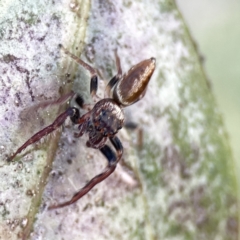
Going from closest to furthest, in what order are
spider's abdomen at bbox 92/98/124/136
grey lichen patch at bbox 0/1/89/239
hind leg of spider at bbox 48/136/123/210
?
grey lichen patch at bbox 0/1/89/239 < hind leg of spider at bbox 48/136/123/210 < spider's abdomen at bbox 92/98/124/136

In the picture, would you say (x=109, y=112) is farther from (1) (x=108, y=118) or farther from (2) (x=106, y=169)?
(2) (x=106, y=169)

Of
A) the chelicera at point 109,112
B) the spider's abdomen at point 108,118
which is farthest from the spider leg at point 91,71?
the spider's abdomen at point 108,118

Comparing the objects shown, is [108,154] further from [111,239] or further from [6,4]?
[6,4]

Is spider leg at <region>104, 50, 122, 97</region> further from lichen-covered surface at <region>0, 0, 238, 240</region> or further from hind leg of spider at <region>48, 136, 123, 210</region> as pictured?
hind leg of spider at <region>48, 136, 123, 210</region>

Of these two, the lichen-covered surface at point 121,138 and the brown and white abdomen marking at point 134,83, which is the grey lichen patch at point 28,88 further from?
the brown and white abdomen marking at point 134,83

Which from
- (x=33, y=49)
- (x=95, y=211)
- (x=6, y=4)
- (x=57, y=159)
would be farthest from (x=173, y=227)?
(x=6, y=4)

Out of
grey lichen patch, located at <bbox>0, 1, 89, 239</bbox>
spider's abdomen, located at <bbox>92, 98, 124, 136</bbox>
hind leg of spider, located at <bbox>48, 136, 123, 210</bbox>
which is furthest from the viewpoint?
spider's abdomen, located at <bbox>92, 98, 124, 136</bbox>

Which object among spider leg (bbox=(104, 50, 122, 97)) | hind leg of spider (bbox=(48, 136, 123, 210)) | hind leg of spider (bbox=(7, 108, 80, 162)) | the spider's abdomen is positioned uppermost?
spider leg (bbox=(104, 50, 122, 97))

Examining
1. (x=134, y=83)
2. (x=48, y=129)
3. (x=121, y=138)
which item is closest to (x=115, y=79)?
(x=134, y=83)

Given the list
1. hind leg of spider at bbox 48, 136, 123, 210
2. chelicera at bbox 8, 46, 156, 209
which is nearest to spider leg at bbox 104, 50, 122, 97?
chelicera at bbox 8, 46, 156, 209
